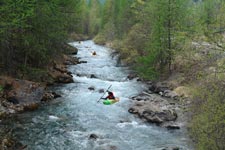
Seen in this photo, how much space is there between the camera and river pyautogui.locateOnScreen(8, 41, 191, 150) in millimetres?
17281

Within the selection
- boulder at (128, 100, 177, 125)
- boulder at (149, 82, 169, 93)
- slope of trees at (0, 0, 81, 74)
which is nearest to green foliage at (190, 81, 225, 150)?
boulder at (128, 100, 177, 125)

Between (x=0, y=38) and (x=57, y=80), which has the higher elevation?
(x=0, y=38)

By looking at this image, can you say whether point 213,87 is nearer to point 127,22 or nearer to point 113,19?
point 127,22

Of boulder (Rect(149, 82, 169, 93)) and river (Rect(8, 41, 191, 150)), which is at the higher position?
river (Rect(8, 41, 191, 150))

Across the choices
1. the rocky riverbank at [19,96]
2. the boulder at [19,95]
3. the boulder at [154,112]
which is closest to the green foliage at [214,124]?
the boulder at [154,112]

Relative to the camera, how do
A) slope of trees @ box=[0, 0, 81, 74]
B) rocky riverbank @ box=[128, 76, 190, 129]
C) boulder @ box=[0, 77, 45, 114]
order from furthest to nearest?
1. slope of trees @ box=[0, 0, 81, 74]
2. boulder @ box=[0, 77, 45, 114]
3. rocky riverbank @ box=[128, 76, 190, 129]

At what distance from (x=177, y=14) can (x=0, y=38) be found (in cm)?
1706

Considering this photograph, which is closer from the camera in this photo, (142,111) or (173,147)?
(173,147)

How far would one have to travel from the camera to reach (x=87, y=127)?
19906mm

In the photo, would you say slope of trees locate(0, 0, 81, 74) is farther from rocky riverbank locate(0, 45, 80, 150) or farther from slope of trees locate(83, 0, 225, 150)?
slope of trees locate(83, 0, 225, 150)

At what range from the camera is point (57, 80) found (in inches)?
1224

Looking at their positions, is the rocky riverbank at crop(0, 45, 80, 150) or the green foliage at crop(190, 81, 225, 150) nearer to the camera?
the green foliage at crop(190, 81, 225, 150)

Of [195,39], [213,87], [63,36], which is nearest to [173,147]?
[213,87]

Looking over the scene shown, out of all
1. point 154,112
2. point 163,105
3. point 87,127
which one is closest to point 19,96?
point 87,127
